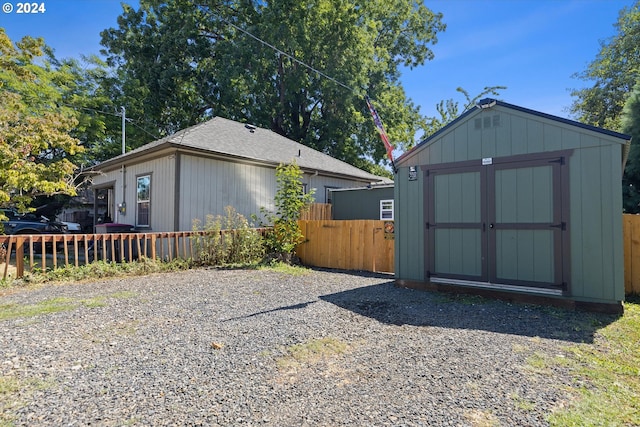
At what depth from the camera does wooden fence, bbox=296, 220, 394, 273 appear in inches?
322

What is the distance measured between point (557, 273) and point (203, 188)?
8.29 m

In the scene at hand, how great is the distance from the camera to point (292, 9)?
63.7 feet

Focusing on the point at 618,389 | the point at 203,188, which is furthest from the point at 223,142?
the point at 618,389

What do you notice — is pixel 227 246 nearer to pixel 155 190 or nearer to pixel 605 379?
pixel 155 190

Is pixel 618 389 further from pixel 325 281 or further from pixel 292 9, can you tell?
pixel 292 9

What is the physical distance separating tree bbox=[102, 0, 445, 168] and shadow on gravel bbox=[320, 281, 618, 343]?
1558cm

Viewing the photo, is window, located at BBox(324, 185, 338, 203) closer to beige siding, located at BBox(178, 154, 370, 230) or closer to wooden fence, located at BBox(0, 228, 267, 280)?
beige siding, located at BBox(178, 154, 370, 230)

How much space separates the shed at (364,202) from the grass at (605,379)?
26.5 ft

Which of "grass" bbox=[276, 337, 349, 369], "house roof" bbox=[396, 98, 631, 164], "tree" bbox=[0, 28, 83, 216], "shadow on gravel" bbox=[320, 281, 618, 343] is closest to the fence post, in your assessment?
"tree" bbox=[0, 28, 83, 216]

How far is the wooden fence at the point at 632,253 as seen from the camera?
5863mm

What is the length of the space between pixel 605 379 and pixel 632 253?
4.33 metres

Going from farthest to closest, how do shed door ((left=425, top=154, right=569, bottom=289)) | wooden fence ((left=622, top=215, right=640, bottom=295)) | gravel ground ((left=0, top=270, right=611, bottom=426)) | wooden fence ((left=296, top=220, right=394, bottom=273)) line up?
wooden fence ((left=296, top=220, right=394, bottom=273)) < wooden fence ((left=622, top=215, right=640, bottom=295)) < shed door ((left=425, top=154, right=569, bottom=289)) < gravel ground ((left=0, top=270, right=611, bottom=426))

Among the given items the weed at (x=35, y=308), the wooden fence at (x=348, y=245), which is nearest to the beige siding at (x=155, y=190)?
the wooden fence at (x=348, y=245)

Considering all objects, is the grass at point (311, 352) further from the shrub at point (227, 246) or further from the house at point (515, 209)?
the shrub at point (227, 246)
